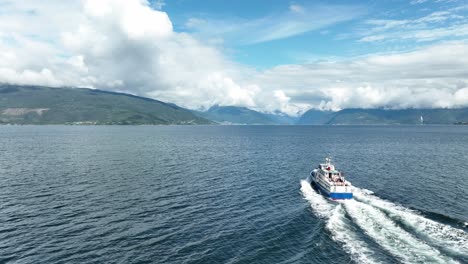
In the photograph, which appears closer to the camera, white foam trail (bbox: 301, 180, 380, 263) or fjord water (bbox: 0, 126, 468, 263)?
white foam trail (bbox: 301, 180, 380, 263)

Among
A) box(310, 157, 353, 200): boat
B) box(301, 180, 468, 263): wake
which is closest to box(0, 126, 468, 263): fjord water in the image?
box(301, 180, 468, 263): wake

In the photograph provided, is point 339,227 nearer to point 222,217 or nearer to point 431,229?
point 431,229

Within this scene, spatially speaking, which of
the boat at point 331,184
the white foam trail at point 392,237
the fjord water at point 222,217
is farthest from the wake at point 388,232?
the boat at point 331,184

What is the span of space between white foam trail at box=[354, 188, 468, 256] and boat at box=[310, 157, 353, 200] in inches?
250

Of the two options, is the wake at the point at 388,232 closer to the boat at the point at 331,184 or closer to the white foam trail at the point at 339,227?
the white foam trail at the point at 339,227

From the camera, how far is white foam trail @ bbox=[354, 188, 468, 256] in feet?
159

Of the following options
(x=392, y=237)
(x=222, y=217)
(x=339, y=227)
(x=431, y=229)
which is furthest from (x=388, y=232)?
(x=222, y=217)

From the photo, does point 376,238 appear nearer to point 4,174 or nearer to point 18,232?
point 18,232

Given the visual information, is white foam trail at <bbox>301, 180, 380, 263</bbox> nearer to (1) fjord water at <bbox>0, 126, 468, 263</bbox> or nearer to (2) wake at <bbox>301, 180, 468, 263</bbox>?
(2) wake at <bbox>301, 180, 468, 263</bbox>

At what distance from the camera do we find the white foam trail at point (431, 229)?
48.5m

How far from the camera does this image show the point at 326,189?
83.7 meters

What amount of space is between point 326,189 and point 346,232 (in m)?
28.5

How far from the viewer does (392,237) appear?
52.2m

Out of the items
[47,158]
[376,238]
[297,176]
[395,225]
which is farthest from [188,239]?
[47,158]
